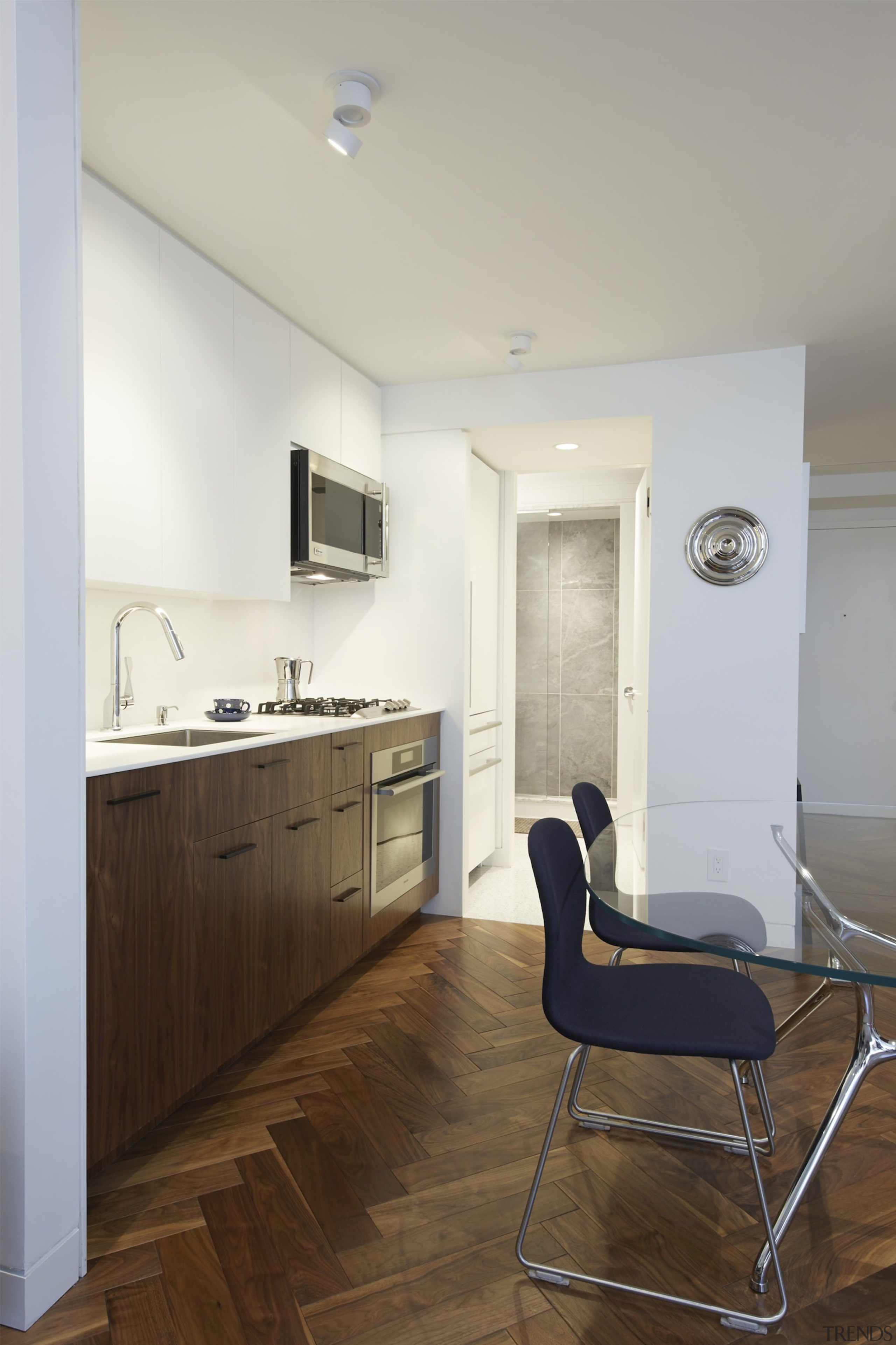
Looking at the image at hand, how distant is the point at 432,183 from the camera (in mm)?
2289

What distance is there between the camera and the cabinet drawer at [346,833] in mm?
2877

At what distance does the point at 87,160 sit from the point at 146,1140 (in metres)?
2.55

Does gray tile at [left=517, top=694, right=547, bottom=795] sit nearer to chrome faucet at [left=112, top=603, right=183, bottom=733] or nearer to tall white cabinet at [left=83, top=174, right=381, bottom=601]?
tall white cabinet at [left=83, top=174, right=381, bottom=601]

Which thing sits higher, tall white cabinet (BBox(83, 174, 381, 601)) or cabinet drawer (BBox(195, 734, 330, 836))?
tall white cabinet (BBox(83, 174, 381, 601))

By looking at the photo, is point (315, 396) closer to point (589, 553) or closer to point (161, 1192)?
point (161, 1192)

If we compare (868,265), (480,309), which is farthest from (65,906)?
(868,265)

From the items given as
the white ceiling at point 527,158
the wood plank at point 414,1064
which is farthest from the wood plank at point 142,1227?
the white ceiling at point 527,158

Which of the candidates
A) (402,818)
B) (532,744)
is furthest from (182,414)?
(532,744)

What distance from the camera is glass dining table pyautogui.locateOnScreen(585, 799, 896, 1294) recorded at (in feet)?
4.96

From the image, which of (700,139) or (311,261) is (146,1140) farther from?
(700,139)

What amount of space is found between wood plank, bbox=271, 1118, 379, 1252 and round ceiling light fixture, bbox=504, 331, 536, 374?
9.46 ft

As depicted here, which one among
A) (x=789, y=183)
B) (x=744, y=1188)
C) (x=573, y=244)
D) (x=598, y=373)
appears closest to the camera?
(x=744, y=1188)

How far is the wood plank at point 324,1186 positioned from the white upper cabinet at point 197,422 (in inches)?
62.4

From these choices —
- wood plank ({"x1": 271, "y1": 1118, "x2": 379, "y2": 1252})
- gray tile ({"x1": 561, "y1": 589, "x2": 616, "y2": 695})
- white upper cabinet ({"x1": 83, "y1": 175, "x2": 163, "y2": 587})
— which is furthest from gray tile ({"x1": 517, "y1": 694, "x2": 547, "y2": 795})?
wood plank ({"x1": 271, "y1": 1118, "x2": 379, "y2": 1252})
